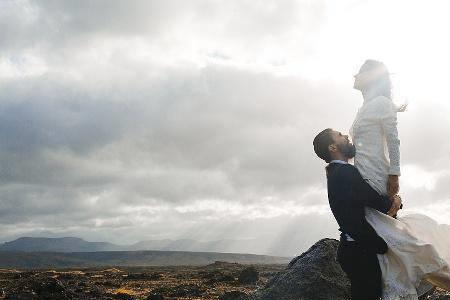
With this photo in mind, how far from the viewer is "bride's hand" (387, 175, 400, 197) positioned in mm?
5445

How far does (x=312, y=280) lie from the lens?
39.6 feet

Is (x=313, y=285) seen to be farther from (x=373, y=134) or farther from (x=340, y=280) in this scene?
(x=373, y=134)

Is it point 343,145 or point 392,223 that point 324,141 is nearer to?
point 343,145

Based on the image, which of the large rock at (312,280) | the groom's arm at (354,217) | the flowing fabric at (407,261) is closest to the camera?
the flowing fabric at (407,261)

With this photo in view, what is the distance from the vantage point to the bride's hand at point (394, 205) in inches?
220

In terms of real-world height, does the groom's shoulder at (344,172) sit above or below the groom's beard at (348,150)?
below

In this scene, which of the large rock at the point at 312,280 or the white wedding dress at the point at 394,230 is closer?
the white wedding dress at the point at 394,230

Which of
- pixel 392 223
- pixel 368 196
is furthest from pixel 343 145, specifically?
pixel 392 223

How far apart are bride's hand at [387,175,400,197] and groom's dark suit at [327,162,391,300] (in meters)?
0.09

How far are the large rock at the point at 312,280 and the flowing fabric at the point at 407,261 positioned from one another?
6632 mm

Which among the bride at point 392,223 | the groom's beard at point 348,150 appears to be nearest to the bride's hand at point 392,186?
the bride at point 392,223

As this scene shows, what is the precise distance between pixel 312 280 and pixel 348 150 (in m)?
6.95

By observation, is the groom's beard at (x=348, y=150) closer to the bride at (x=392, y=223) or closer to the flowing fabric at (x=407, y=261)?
the bride at (x=392, y=223)

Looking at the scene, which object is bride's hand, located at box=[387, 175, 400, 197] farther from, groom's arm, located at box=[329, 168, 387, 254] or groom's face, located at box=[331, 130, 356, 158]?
groom's face, located at box=[331, 130, 356, 158]
